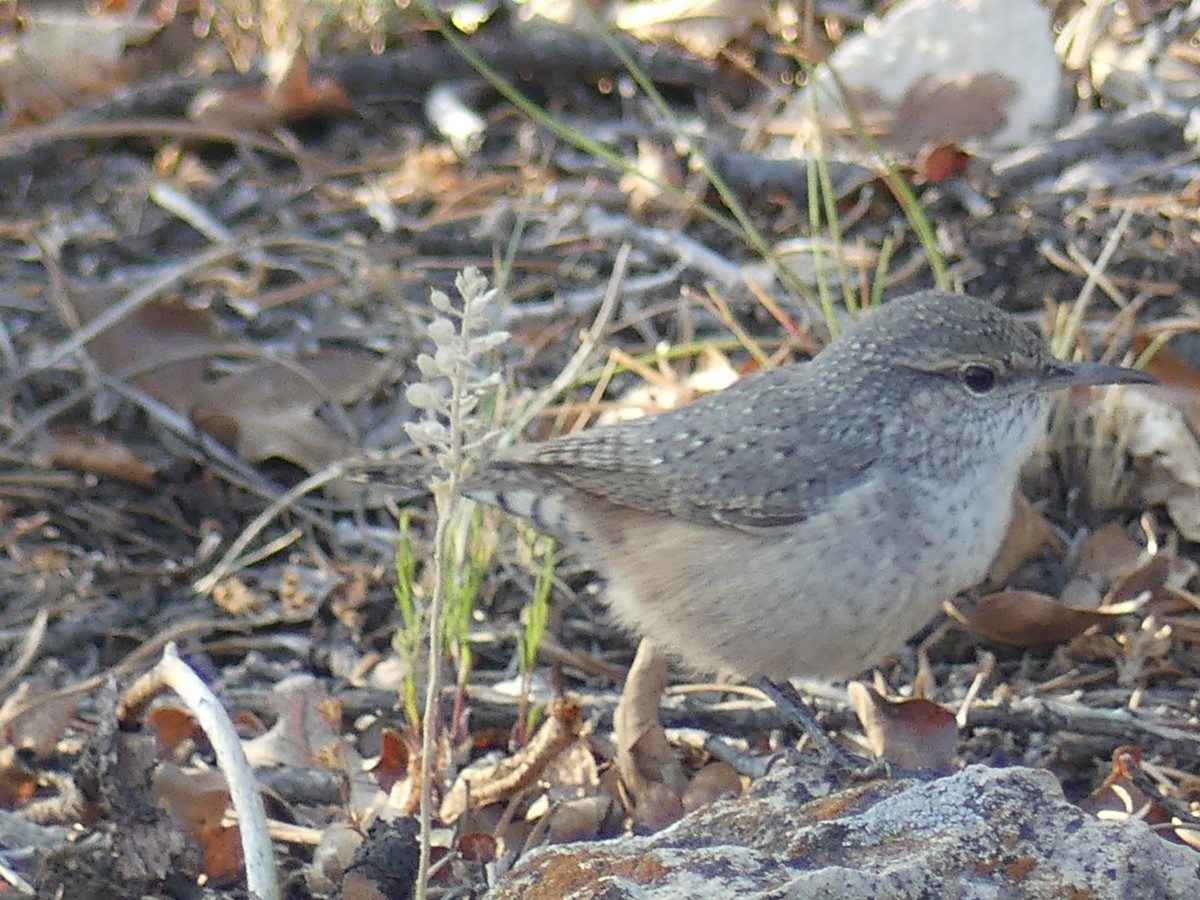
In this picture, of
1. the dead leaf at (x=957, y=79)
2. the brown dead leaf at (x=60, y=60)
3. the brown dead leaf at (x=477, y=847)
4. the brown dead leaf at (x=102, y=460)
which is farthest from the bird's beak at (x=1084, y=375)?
the brown dead leaf at (x=60, y=60)

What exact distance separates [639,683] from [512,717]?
0.45 meters

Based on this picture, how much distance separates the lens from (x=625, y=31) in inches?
309

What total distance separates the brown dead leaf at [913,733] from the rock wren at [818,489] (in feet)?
0.54

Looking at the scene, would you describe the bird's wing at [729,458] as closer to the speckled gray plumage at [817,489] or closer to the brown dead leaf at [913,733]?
the speckled gray plumage at [817,489]

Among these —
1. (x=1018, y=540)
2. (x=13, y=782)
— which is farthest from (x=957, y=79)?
(x=13, y=782)

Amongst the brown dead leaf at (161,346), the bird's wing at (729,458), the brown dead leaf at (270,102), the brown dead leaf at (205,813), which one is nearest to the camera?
the brown dead leaf at (205,813)

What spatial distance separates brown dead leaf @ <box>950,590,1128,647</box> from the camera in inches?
183

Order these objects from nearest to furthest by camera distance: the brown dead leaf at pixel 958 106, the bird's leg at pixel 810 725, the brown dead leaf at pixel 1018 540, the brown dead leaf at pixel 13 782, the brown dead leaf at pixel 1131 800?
the brown dead leaf at pixel 1131 800, the bird's leg at pixel 810 725, the brown dead leaf at pixel 13 782, the brown dead leaf at pixel 1018 540, the brown dead leaf at pixel 958 106

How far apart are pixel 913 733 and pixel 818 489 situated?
0.71 m

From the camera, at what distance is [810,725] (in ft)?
14.3

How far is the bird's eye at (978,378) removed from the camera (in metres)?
4.52

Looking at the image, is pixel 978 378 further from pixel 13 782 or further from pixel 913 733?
pixel 13 782

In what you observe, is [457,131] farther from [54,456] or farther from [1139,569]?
[1139,569]

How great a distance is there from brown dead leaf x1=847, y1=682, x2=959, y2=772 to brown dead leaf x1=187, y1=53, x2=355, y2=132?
4.65 metres
